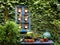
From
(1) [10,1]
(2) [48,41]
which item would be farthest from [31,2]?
(2) [48,41]

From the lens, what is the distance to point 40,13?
261 inches

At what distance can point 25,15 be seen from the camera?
6480mm

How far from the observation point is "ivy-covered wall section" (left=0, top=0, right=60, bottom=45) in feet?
21.3

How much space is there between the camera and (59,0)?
664 cm

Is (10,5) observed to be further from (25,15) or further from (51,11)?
(51,11)

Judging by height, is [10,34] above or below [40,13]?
below

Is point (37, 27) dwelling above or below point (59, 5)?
below

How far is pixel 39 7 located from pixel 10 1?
868 mm

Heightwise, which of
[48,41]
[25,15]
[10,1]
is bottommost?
[48,41]

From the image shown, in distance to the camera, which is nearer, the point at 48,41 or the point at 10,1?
the point at 48,41

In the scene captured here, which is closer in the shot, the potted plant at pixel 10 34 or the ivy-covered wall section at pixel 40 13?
the potted plant at pixel 10 34

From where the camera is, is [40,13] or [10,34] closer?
[10,34]

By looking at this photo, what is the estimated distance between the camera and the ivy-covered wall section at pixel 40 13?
6.50 m

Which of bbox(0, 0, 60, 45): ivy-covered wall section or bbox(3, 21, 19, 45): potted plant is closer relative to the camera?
bbox(3, 21, 19, 45): potted plant
